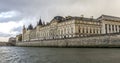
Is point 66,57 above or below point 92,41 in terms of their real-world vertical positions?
below

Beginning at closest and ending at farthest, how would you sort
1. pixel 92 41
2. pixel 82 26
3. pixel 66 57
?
pixel 66 57 → pixel 92 41 → pixel 82 26

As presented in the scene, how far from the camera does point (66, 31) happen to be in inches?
3644

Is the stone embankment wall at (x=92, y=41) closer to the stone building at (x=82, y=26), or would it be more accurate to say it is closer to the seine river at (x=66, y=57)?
the stone building at (x=82, y=26)

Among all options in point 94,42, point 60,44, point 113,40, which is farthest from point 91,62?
point 60,44

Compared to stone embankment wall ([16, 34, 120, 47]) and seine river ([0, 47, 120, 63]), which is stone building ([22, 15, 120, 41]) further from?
seine river ([0, 47, 120, 63])

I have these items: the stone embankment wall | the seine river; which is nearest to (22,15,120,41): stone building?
the stone embankment wall

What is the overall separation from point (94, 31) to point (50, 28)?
27.5 m

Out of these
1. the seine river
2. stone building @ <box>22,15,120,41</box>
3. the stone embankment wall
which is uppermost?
stone building @ <box>22,15,120,41</box>

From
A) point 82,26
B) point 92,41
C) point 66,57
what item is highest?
point 82,26

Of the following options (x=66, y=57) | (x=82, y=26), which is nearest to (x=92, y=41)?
(x=82, y=26)

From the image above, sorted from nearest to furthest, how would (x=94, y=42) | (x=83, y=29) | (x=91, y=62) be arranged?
1. (x=91, y=62)
2. (x=94, y=42)
3. (x=83, y=29)

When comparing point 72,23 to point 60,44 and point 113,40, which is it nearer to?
point 60,44

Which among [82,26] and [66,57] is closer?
[66,57]

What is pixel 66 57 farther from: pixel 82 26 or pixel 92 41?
pixel 82 26
